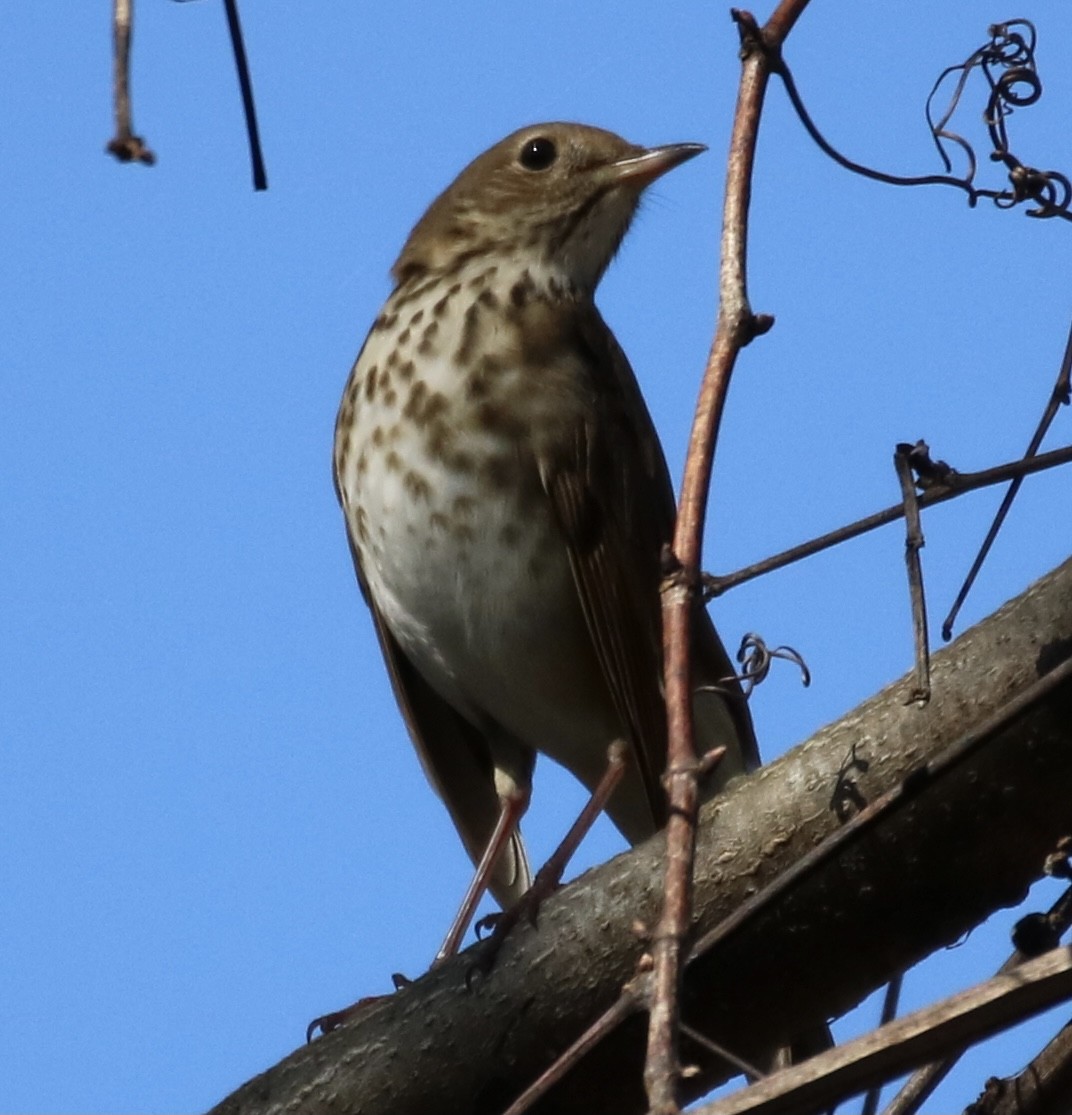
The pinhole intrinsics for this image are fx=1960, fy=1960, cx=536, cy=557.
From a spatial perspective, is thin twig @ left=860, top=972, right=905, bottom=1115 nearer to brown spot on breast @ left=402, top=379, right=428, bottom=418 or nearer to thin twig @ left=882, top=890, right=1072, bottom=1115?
thin twig @ left=882, top=890, right=1072, bottom=1115

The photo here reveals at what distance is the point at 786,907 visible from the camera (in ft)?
9.46

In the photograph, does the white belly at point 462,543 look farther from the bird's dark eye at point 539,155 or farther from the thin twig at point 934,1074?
the thin twig at point 934,1074

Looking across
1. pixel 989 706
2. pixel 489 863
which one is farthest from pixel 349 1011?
pixel 989 706

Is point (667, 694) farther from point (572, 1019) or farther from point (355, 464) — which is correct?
point (355, 464)

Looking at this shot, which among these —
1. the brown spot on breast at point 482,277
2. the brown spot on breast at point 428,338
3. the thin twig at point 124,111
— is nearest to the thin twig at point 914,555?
the thin twig at point 124,111

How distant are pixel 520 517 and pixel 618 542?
0.27 metres

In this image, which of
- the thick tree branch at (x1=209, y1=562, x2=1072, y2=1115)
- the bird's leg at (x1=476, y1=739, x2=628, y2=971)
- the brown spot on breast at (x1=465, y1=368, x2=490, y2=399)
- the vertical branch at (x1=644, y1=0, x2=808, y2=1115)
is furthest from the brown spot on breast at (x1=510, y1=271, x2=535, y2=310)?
the vertical branch at (x1=644, y1=0, x2=808, y2=1115)

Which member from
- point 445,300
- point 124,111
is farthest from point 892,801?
point 445,300

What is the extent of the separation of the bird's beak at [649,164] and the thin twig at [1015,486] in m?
2.41

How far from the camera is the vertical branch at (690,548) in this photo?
1.82m

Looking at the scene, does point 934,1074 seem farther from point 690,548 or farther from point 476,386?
point 476,386

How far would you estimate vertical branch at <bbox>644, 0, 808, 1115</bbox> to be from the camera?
1.82 m

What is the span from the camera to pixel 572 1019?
315 centimetres

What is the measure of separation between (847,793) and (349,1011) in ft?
6.62
